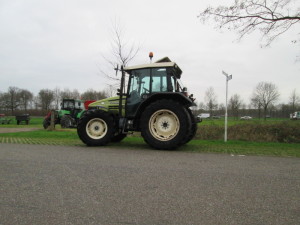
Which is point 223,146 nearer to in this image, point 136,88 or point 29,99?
point 136,88

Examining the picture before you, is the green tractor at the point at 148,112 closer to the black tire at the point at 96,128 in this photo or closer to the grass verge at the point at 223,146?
the black tire at the point at 96,128

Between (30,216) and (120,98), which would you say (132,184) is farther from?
(120,98)

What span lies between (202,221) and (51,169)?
2818 millimetres

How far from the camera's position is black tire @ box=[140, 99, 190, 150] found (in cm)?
626

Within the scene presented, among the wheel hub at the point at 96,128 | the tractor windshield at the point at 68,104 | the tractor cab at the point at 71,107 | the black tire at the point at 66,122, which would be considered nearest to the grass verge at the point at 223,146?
the wheel hub at the point at 96,128

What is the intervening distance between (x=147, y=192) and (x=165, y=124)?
3925 millimetres

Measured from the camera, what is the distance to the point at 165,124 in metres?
6.61

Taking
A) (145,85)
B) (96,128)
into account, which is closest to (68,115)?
(96,128)

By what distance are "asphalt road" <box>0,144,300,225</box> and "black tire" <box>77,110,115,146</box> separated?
251cm

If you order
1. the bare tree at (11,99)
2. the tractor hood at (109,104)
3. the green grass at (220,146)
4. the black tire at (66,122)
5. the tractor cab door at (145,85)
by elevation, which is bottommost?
the green grass at (220,146)

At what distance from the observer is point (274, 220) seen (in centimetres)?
207

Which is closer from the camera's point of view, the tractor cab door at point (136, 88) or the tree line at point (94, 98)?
the tractor cab door at point (136, 88)

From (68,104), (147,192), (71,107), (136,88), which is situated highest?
(68,104)

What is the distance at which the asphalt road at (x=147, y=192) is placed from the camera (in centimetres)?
213
